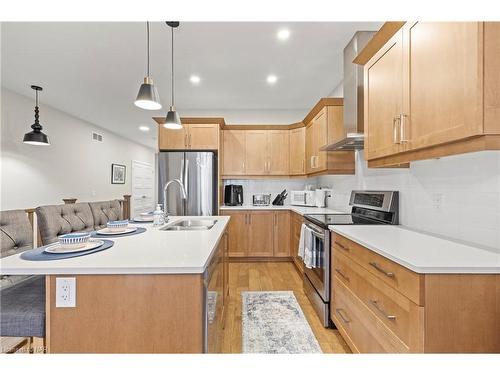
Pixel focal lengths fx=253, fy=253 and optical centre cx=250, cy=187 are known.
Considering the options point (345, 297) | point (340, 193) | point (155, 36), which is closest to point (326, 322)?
point (345, 297)

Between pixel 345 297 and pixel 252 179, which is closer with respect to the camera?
pixel 345 297

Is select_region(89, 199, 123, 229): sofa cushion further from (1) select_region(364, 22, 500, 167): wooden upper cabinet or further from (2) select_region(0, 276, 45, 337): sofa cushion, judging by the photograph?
(1) select_region(364, 22, 500, 167): wooden upper cabinet

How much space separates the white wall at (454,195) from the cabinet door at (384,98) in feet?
1.24

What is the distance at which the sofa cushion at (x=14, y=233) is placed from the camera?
1.65 metres

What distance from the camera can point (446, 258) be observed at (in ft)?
3.85

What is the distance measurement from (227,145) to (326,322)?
3.07 meters

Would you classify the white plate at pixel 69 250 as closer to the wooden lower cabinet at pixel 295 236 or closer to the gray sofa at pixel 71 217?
the gray sofa at pixel 71 217

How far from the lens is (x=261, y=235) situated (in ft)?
13.3

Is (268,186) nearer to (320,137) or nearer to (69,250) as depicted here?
(320,137)

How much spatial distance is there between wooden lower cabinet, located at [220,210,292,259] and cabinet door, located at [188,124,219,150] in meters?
1.18

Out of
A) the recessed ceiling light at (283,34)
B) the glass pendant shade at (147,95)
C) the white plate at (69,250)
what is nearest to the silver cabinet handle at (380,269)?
the white plate at (69,250)

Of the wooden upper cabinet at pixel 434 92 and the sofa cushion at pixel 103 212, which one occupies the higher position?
the wooden upper cabinet at pixel 434 92

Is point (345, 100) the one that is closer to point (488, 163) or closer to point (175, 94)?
point (488, 163)

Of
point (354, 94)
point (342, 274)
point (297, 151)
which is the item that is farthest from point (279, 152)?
point (342, 274)
